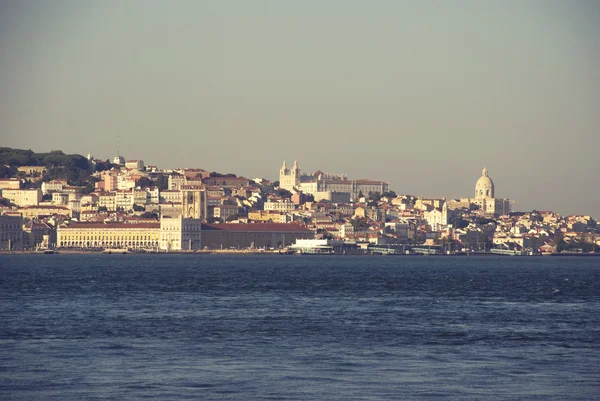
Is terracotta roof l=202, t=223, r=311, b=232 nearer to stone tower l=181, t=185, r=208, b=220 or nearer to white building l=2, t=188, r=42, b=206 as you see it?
stone tower l=181, t=185, r=208, b=220

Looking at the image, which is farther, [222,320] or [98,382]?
[222,320]

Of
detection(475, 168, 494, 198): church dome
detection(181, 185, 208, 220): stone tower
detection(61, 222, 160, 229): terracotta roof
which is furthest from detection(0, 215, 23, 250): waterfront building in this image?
detection(475, 168, 494, 198): church dome

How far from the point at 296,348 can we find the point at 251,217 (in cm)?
12335

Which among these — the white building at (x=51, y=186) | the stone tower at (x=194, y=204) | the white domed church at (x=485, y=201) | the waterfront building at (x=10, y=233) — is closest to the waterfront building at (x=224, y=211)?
the stone tower at (x=194, y=204)

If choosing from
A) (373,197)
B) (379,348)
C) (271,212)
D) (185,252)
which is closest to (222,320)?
(379,348)

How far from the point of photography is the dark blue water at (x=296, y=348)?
16.8 metres

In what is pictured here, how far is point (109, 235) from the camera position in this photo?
129 metres

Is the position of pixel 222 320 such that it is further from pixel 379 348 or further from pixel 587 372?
pixel 587 372

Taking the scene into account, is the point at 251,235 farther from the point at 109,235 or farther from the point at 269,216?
the point at 269,216

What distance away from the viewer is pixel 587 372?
1841cm

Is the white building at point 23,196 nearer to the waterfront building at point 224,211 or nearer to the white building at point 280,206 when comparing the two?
the waterfront building at point 224,211

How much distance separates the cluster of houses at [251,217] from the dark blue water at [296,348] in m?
93.5

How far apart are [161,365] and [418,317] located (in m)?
10.2

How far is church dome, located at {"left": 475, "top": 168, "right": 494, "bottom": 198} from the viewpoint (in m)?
190
